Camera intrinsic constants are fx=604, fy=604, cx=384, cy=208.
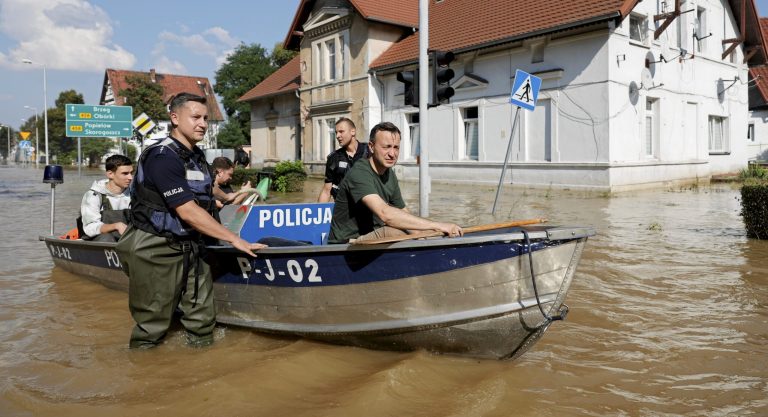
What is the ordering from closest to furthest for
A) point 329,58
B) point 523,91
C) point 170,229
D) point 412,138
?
point 170,229
point 523,91
point 412,138
point 329,58

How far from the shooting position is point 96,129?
32.8 m

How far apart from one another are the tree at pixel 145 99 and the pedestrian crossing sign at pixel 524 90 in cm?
3813

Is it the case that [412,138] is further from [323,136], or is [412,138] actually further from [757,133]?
[757,133]

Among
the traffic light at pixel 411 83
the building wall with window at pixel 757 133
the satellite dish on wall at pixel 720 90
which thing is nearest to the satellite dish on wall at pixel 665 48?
the satellite dish on wall at pixel 720 90

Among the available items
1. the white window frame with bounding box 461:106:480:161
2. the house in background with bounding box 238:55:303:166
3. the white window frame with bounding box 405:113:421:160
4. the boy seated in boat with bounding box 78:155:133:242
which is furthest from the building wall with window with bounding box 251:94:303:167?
the boy seated in boat with bounding box 78:155:133:242

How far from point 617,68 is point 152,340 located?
644 inches

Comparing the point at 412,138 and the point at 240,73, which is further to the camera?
the point at 240,73

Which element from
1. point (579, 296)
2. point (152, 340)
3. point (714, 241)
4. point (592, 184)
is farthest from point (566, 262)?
point (592, 184)

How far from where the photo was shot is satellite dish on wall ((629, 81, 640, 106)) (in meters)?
18.2

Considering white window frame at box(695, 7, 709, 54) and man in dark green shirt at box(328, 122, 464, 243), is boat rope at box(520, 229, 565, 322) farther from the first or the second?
white window frame at box(695, 7, 709, 54)

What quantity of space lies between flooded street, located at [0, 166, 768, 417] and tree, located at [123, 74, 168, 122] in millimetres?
40018

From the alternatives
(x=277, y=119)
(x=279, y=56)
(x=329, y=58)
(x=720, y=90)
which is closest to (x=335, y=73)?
(x=329, y=58)

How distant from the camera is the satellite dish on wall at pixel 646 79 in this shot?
18.7 meters

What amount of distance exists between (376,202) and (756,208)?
756 centimetres
